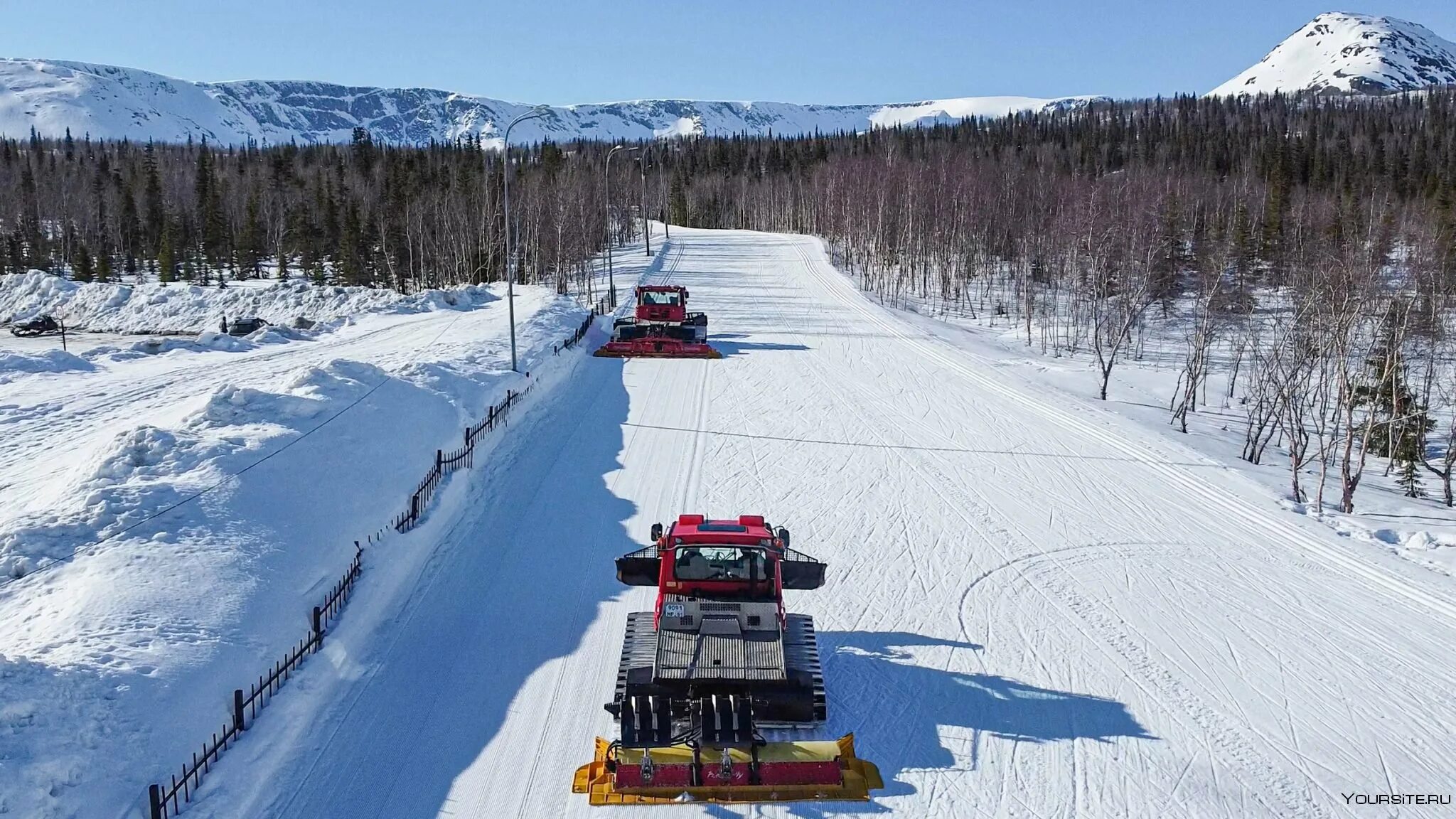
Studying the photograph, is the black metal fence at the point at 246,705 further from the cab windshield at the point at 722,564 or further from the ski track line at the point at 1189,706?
the ski track line at the point at 1189,706

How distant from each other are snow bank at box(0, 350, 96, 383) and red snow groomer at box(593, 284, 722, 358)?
18.9m

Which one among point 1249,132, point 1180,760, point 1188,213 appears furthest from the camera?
point 1249,132

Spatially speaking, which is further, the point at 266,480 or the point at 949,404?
the point at 949,404

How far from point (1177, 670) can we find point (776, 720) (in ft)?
17.2

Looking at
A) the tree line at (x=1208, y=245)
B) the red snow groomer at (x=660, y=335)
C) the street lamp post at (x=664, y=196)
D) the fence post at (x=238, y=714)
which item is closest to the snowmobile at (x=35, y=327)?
the red snow groomer at (x=660, y=335)

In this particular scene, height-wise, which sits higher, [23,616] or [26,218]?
[26,218]

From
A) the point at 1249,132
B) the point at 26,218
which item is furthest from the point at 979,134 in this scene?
the point at 26,218

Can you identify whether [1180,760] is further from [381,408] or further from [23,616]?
[381,408]

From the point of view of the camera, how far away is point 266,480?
1546 cm

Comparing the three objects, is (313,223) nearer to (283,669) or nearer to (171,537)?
(171,537)

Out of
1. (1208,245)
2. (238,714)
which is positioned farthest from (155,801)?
(1208,245)

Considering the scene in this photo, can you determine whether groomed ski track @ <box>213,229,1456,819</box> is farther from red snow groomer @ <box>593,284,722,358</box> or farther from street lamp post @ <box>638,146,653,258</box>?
street lamp post @ <box>638,146,653,258</box>

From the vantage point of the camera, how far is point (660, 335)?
113 ft

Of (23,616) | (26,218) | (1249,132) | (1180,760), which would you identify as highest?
(1249,132)
